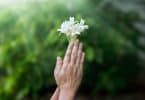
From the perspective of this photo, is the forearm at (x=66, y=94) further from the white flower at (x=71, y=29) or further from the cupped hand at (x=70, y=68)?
the white flower at (x=71, y=29)

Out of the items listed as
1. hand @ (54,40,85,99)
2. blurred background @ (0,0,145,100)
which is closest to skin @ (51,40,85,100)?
hand @ (54,40,85,99)

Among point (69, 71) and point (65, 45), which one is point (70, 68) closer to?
point (69, 71)

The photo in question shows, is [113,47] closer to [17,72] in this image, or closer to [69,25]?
[17,72]

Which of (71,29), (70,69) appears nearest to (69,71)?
(70,69)

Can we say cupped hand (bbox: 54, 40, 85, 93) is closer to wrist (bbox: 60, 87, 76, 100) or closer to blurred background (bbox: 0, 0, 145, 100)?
wrist (bbox: 60, 87, 76, 100)

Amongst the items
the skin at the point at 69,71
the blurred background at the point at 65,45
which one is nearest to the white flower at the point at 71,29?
the skin at the point at 69,71

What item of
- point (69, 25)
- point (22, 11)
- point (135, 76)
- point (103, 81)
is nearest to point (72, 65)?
point (69, 25)

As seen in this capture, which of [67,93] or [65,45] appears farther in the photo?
[65,45]
